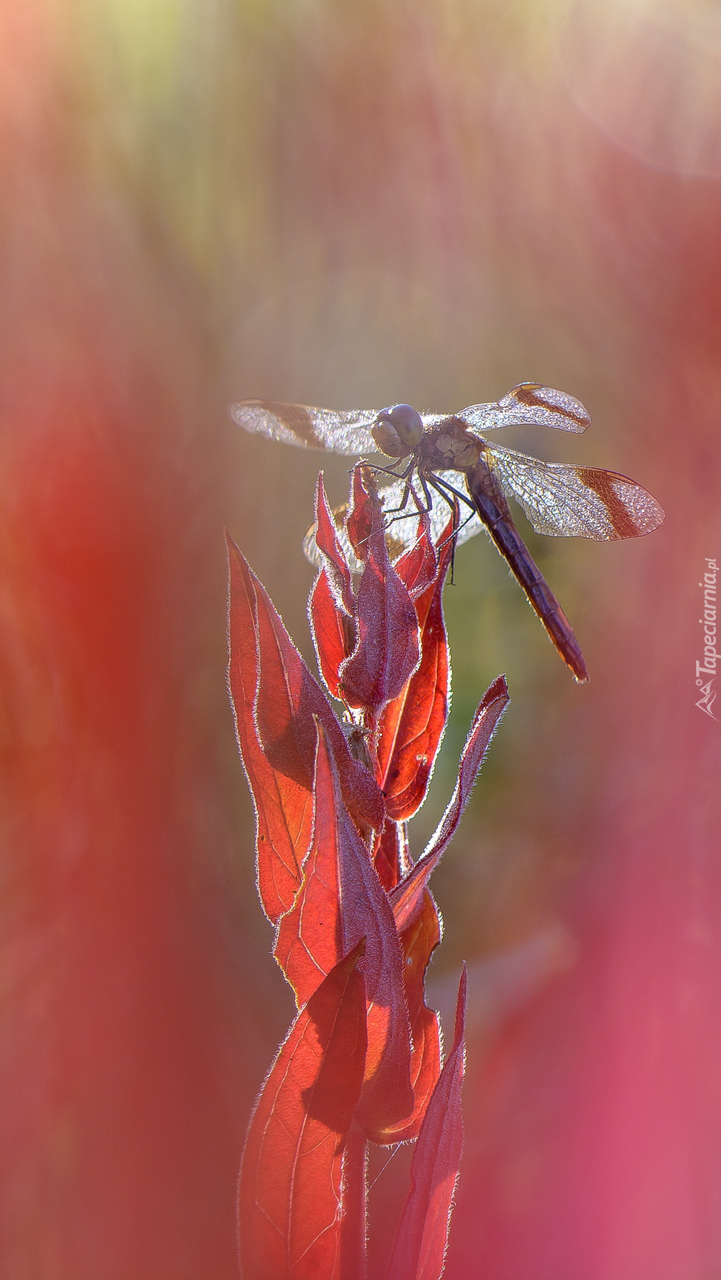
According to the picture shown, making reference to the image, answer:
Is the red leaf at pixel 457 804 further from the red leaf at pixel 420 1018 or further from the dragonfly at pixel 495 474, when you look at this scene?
the dragonfly at pixel 495 474

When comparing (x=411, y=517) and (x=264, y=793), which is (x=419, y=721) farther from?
(x=411, y=517)

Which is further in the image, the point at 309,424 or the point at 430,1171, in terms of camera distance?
the point at 309,424

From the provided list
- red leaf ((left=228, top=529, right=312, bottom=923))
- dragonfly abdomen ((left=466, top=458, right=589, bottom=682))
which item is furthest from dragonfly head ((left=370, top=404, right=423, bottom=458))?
red leaf ((left=228, top=529, right=312, bottom=923))

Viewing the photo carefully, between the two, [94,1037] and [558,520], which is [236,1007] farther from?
[558,520]

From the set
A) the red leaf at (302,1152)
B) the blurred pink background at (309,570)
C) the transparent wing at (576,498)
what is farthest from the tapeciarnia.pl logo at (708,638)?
the red leaf at (302,1152)

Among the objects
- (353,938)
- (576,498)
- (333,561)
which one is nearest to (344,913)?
(353,938)

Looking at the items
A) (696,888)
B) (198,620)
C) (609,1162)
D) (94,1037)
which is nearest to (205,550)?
(198,620)
